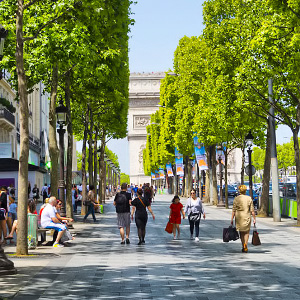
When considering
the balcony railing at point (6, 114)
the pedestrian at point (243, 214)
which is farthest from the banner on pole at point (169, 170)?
the pedestrian at point (243, 214)

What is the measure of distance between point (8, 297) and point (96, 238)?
40.0ft

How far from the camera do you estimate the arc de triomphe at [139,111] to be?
116938 mm

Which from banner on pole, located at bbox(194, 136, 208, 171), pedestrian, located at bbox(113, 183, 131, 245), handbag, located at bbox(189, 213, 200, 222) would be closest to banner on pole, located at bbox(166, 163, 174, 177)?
banner on pole, located at bbox(194, 136, 208, 171)

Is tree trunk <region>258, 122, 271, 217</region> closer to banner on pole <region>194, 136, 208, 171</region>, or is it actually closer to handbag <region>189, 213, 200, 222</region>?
banner on pole <region>194, 136, 208, 171</region>

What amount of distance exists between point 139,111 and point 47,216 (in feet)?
322

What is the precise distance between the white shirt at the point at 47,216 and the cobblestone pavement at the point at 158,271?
2.29ft

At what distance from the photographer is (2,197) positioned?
22.3 m

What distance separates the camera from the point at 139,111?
117 m

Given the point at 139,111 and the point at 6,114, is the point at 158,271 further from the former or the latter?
the point at 139,111

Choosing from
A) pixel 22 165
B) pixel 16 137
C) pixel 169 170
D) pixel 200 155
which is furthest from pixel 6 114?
pixel 22 165

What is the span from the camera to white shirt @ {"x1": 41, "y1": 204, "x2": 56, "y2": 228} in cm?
1895

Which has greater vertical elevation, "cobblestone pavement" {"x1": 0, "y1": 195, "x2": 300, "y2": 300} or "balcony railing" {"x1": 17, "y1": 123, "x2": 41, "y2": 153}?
"balcony railing" {"x1": 17, "y1": 123, "x2": 41, "y2": 153}

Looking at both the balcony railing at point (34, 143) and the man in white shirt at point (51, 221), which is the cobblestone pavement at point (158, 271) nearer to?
the man in white shirt at point (51, 221)

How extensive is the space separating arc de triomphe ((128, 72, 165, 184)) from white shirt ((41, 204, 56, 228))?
96454 mm
